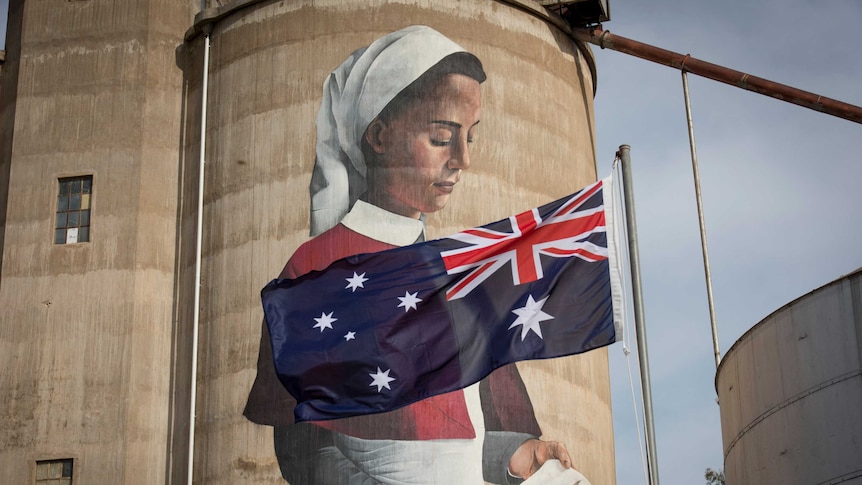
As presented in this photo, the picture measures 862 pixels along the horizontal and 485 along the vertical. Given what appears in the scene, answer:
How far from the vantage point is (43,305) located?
130 feet

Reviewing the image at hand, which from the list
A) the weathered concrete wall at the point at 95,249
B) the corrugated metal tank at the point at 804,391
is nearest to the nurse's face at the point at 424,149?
the weathered concrete wall at the point at 95,249

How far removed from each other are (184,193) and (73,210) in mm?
3108

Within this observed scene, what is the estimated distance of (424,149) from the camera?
1550 inches

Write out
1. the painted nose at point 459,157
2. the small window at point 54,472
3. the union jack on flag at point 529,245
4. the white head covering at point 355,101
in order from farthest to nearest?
the painted nose at point 459,157 → the white head covering at point 355,101 → the small window at point 54,472 → the union jack on flag at point 529,245

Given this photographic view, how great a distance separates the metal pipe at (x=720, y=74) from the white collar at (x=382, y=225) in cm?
902

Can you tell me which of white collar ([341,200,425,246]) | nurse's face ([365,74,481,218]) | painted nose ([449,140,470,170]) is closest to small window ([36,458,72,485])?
white collar ([341,200,425,246])

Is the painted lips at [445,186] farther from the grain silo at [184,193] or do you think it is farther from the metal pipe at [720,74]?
the metal pipe at [720,74]

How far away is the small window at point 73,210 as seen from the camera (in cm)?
4062

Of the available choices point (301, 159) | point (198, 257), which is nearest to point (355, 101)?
point (301, 159)

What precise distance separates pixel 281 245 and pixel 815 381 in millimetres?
14645

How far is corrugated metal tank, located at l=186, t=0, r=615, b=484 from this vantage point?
A: 38.2 metres

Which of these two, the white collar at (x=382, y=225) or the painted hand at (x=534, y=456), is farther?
the white collar at (x=382, y=225)

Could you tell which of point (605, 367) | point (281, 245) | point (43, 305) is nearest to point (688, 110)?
point (605, 367)

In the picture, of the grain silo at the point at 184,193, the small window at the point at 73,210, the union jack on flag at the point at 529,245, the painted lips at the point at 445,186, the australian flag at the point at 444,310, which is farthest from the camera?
the small window at the point at 73,210
